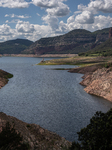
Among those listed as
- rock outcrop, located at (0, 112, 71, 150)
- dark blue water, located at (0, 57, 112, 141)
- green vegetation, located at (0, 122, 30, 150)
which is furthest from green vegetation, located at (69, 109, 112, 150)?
dark blue water, located at (0, 57, 112, 141)

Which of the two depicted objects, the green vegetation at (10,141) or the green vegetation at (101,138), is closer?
the green vegetation at (101,138)

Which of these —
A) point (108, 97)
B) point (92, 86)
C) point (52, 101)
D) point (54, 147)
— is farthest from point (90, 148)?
point (92, 86)

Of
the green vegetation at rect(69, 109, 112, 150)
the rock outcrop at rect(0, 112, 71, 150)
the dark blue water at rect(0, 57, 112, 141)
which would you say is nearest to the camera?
the green vegetation at rect(69, 109, 112, 150)

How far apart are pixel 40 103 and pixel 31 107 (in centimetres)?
465

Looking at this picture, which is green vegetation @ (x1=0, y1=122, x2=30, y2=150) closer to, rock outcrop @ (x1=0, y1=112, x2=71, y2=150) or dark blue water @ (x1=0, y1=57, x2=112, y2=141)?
rock outcrop @ (x1=0, y1=112, x2=71, y2=150)

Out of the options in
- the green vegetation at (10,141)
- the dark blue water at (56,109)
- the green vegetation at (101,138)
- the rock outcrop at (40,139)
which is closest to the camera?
the green vegetation at (101,138)

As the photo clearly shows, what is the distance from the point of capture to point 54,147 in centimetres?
2548

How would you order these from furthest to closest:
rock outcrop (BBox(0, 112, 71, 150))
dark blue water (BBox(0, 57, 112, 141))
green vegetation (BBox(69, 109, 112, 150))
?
1. dark blue water (BBox(0, 57, 112, 141))
2. rock outcrop (BBox(0, 112, 71, 150))
3. green vegetation (BBox(69, 109, 112, 150))

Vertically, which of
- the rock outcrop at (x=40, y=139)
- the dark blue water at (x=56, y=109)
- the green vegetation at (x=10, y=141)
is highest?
the green vegetation at (x=10, y=141)

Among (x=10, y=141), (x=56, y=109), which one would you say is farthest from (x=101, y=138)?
(x=56, y=109)

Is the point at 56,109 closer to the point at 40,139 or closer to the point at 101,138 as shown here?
the point at 40,139

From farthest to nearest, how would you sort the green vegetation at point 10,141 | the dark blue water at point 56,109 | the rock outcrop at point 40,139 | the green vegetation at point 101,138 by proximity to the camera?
the dark blue water at point 56,109
the rock outcrop at point 40,139
the green vegetation at point 10,141
the green vegetation at point 101,138

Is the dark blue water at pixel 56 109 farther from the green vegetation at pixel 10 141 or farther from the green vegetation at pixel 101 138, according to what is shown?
the green vegetation at pixel 10 141

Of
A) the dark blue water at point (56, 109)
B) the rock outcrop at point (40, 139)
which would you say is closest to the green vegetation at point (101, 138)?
the rock outcrop at point (40, 139)
